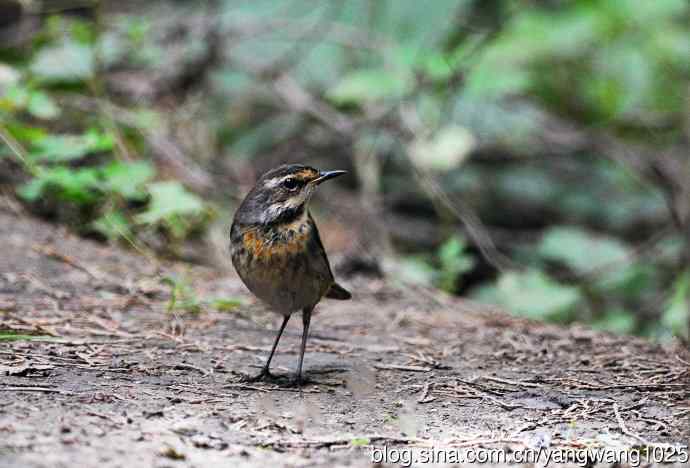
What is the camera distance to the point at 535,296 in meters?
6.99

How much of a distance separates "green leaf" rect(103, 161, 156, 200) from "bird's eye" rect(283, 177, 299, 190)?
2.39 m

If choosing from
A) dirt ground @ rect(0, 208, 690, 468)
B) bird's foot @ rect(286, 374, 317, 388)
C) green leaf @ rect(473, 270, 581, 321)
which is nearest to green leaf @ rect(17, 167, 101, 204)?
dirt ground @ rect(0, 208, 690, 468)

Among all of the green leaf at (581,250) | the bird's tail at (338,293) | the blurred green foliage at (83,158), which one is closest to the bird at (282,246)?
the bird's tail at (338,293)

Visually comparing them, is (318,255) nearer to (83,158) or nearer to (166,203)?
(166,203)

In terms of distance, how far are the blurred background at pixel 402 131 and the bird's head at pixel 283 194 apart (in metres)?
1.95

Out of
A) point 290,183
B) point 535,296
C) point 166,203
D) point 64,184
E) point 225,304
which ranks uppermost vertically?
point 64,184

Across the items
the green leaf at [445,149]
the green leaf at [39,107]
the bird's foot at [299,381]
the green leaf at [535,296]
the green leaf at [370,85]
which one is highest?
the green leaf at [370,85]

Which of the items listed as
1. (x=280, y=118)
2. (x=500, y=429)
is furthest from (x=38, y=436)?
(x=280, y=118)

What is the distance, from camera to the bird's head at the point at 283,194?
4.18 m

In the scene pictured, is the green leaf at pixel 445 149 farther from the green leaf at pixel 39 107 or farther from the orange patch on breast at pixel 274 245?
the orange patch on breast at pixel 274 245

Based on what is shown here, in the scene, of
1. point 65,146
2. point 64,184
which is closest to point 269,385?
point 64,184

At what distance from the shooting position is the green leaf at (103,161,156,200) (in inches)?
249

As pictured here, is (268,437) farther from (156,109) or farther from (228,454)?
(156,109)

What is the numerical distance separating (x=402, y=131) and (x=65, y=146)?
3526 mm
